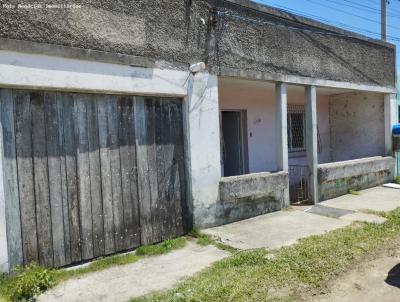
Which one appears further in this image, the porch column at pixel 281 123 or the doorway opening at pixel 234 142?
the doorway opening at pixel 234 142

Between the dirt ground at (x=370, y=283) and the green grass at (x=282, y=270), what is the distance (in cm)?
13

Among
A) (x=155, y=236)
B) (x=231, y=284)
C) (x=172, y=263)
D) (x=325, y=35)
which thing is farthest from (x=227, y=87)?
(x=231, y=284)

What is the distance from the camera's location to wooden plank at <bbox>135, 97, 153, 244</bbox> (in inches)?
200

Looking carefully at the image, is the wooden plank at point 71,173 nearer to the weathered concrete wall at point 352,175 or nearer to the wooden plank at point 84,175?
the wooden plank at point 84,175

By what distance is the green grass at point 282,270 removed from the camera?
354 cm

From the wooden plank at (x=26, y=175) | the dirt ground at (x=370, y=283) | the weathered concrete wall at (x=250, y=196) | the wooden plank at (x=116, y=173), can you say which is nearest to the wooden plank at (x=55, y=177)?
the wooden plank at (x=26, y=175)

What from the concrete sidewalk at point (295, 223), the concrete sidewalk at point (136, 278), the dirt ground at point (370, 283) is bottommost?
the dirt ground at point (370, 283)

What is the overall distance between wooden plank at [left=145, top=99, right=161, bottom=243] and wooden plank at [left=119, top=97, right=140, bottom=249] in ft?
0.87

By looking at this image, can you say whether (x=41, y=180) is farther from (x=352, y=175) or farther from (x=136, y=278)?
(x=352, y=175)

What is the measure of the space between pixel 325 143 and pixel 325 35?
4.07 metres

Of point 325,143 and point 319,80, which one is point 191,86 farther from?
point 325,143

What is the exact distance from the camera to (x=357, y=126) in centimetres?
1058

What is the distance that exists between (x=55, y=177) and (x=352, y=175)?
6939mm

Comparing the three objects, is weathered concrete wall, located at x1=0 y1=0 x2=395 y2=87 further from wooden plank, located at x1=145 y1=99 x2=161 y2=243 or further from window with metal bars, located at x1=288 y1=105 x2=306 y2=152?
window with metal bars, located at x1=288 y1=105 x2=306 y2=152
